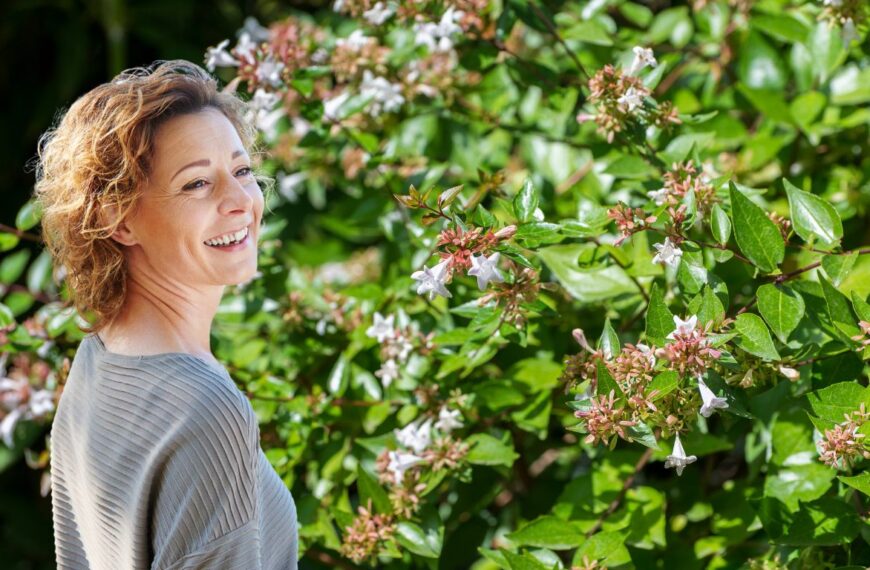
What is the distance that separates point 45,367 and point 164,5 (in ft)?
4.46

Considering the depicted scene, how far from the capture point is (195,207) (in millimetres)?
1004

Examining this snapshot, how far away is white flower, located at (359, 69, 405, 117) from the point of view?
5.53 feet

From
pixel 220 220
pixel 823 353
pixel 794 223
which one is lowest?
pixel 823 353

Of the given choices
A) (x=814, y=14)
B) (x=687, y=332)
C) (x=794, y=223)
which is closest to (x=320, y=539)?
(x=687, y=332)

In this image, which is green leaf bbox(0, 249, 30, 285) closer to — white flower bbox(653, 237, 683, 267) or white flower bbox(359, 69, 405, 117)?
white flower bbox(359, 69, 405, 117)

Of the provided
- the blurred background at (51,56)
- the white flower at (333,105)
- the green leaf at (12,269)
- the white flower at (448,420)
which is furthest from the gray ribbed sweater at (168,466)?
the blurred background at (51,56)

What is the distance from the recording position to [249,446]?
97 centimetres

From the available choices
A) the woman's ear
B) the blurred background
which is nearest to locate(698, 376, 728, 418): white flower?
the woman's ear

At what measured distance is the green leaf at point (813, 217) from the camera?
1186mm

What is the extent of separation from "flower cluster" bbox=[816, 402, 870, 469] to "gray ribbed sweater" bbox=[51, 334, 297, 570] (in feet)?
1.92

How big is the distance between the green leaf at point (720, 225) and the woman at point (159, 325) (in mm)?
512

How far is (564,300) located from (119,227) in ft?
2.38

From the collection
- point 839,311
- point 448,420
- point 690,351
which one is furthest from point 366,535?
point 839,311

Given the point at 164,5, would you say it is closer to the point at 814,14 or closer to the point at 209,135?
the point at 814,14
